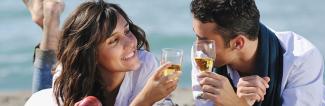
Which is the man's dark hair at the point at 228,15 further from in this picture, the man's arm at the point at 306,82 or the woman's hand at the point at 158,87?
the woman's hand at the point at 158,87

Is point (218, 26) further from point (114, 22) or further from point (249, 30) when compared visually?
point (114, 22)

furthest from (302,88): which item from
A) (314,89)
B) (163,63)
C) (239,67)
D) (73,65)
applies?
(73,65)

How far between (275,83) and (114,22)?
0.90 m

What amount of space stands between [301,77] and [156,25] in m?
8.89

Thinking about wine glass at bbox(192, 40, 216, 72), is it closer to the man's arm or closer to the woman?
the woman

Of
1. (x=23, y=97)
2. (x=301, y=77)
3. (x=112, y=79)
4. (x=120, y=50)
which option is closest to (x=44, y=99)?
(x=112, y=79)

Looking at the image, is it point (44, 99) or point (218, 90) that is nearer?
→ point (218, 90)

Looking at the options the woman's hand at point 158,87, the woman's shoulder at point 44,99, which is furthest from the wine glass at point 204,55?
the woman's shoulder at point 44,99

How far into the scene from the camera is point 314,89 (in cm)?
450

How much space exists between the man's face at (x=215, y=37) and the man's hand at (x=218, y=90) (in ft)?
1.13

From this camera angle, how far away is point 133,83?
4.74m

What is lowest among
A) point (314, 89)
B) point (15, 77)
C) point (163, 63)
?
point (15, 77)

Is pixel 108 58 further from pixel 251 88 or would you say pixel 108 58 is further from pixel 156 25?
pixel 156 25

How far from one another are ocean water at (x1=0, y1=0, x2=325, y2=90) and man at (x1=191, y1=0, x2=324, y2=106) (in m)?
6.69
